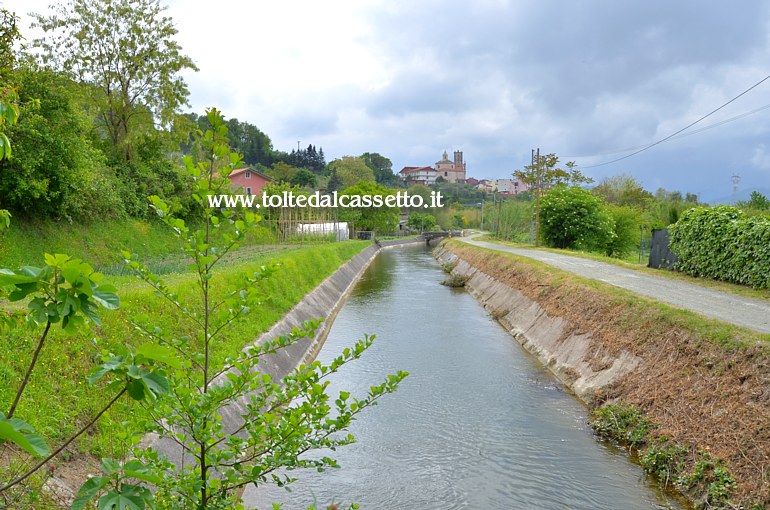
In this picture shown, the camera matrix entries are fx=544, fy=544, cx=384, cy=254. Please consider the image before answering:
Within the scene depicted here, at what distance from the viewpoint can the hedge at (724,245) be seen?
44.0ft

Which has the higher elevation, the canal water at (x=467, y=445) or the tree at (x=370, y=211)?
the tree at (x=370, y=211)

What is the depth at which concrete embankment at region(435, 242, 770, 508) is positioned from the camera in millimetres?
6736

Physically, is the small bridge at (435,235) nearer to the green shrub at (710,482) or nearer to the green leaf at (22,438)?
the green shrub at (710,482)

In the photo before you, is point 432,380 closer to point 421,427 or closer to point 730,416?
point 421,427

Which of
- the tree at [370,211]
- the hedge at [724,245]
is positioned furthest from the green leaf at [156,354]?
the tree at [370,211]

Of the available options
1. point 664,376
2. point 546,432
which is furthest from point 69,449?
point 664,376

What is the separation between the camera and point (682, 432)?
24.7ft

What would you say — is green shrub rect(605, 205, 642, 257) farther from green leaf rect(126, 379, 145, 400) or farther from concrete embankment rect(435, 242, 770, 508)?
green leaf rect(126, 379, 145, 400)

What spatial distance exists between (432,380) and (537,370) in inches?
109

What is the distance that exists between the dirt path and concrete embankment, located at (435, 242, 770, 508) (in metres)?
0.67

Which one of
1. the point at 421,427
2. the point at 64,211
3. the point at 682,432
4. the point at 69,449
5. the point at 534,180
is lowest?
the point at 421,427

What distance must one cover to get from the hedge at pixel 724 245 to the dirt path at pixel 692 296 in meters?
1.02

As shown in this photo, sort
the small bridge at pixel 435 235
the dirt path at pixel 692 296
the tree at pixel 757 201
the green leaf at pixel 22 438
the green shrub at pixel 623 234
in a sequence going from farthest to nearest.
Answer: the small bridge at pixel 435 235 < the green shrub at pixel 623 234 < the tree at pixel 757 201 < the dirt path at pixel 692 296 < the green leaf at pixel 22 438

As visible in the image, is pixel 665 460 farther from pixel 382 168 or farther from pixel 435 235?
pixel 382 168
